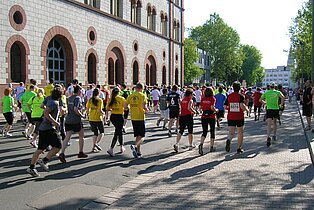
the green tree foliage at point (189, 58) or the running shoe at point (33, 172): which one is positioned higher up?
the green tree foliage at point (189, 58)

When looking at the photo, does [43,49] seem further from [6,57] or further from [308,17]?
[308,17]

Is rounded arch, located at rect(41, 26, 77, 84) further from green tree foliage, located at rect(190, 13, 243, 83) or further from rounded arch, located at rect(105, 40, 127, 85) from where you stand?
green tree foliage, located at rect(190, 13, 243, 83)

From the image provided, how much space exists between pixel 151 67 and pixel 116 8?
891 centimetres

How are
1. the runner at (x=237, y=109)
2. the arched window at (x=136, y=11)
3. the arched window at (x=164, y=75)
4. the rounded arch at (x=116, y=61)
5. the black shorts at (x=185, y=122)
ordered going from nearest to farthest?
the runner at (x=237, y=109) → the black shorts at (x=185, y=122) → the rounded arch at (x=116, y=61) → the arched window at (x=136, y=11) → the arched window at (x=164, y=75)

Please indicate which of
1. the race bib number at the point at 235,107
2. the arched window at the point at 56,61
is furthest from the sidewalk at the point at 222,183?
the arched window at the point at 56,61

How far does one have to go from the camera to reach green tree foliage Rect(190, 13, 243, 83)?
84.2 m

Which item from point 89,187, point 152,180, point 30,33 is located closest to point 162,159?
point 152,180

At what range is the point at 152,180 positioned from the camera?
7.52 meters

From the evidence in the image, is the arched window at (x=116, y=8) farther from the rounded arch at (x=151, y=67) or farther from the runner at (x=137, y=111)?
the runner at (x=137, y=111)

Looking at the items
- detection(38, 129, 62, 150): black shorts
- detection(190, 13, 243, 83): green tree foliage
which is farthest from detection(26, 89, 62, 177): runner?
detection(190, 13, 243, 83): green tree foliage

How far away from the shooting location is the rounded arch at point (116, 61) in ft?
97.7

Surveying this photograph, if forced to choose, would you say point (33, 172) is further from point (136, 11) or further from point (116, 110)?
point (136, 11)

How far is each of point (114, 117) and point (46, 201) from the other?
4377 millimetres

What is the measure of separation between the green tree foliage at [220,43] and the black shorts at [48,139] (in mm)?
78427
